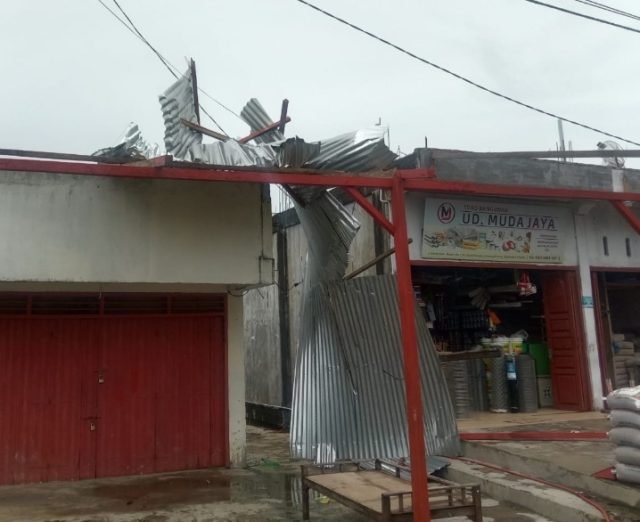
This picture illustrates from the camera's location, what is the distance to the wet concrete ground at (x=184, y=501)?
642 centimetres

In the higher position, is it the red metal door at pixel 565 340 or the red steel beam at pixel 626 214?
the red steel beam at pixel 626 214

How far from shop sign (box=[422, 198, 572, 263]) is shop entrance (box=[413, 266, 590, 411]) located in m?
0.58

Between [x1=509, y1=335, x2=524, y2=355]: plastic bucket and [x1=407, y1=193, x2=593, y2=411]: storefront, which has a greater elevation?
[x1=407, y1=193, x2=593, y2=411]: storefront

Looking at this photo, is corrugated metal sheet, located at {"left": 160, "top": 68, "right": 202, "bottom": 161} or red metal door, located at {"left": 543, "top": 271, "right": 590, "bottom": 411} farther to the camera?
red metal door, located at {"left": 543, "top": 271, "right": 590, "bottom": 411}

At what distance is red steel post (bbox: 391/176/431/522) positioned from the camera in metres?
5.08

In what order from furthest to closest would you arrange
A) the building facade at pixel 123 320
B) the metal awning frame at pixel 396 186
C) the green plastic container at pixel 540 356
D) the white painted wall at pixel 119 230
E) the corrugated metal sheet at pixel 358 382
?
1. the green plastic container at pixel 540 356
2. the building facade at pixel 123 320
3. the white painted wall at pixel 119 230
4. the corrugated metal sheet at pixel 358 382
5. the metal awning frame at pixel 396 186

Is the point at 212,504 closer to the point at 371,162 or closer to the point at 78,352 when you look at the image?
the point at 78,352

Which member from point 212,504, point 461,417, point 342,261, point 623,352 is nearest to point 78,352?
point 212,504

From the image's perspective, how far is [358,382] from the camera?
7496 millimetres

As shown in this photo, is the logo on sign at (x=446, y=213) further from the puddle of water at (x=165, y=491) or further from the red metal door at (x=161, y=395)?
the puddle of water at (x=165, y=491)

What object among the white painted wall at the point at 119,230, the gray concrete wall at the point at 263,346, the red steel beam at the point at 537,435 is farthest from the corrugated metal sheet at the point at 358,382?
the gray concrete wall at the point at 263,346

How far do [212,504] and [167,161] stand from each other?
3.84m

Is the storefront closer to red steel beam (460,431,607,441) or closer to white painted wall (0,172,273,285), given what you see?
red steel beam (460,431,607,441)

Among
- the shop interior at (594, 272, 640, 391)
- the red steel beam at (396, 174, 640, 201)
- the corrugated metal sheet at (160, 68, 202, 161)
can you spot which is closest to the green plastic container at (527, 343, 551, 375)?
the shop interior at (594, 272, 640, 391)
